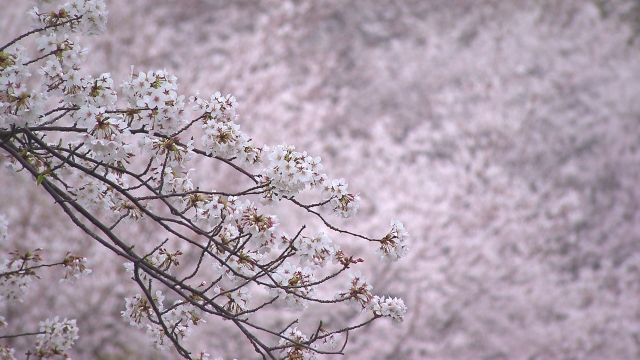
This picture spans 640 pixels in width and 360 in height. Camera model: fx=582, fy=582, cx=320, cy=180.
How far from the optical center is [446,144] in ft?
15.8

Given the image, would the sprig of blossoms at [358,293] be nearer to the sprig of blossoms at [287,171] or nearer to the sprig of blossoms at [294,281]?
the sprig of blossoms at [294,281]

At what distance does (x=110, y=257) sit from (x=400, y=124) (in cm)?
250

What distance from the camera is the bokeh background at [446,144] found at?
4.21 metres

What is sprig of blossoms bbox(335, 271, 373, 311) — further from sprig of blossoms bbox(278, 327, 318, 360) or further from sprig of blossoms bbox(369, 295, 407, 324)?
sprig of blossoms bbox(278, 327, 318, 360)

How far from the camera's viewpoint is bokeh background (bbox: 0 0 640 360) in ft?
13.8

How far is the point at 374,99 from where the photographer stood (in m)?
4.96

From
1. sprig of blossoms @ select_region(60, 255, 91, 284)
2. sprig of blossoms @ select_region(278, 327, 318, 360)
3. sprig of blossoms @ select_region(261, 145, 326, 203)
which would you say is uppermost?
sprig of blossoms @ select_region(261, 145, 326, 203)

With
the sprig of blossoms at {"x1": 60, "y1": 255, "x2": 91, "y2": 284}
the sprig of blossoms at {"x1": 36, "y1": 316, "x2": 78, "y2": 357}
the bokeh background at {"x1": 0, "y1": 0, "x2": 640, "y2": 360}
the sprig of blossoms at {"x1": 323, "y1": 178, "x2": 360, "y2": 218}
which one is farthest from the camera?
the bokeh background at {"x1": 0, "y1": 0, "x2": 640, "y2": 360}

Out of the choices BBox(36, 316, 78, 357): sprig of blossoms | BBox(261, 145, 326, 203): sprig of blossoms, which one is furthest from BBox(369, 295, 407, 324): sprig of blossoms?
BBox(36, 316, 78, 357): sprig of blossoms

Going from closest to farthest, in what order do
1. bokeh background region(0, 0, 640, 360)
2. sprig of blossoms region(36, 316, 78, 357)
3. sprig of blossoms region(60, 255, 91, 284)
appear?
1. sprig of blossoms region(60, 255, 91, 284)
2. sprig of blossoms region(36, 316, 78, 357)
3. bokeh background region(0, 0, 640, 360)

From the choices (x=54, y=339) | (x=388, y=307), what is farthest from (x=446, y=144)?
(x=54, y=339)

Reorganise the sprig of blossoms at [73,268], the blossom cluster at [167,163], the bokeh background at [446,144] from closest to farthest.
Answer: the blossom cluster at [167,163] < the sprig of blossoms at [73,268] < the bokeh background at [446,144]

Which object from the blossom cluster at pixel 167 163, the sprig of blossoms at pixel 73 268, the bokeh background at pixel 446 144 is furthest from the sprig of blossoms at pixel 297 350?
the bokeh background at pixel 446 144

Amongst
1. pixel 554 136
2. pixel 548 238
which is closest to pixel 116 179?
pixel 548 238
